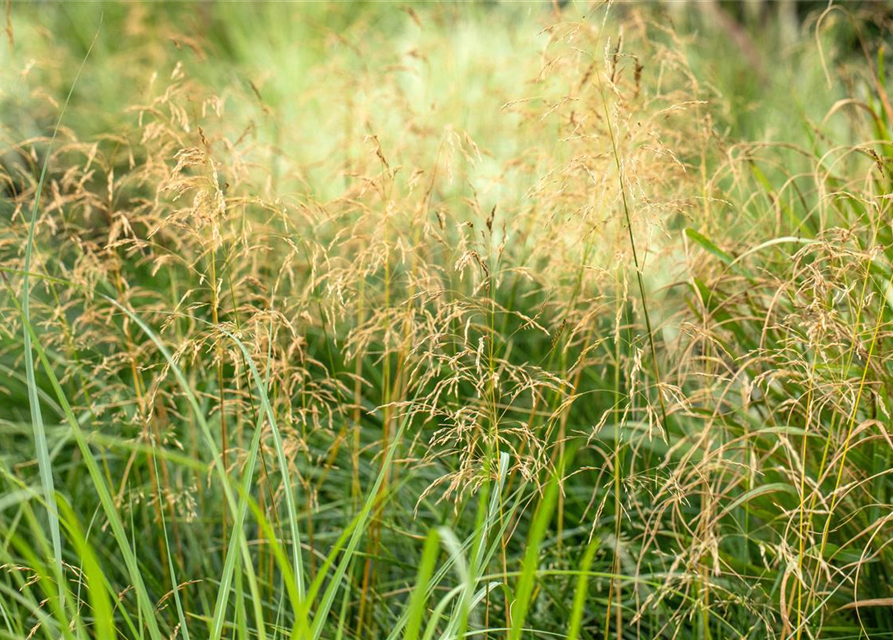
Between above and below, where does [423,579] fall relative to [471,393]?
above

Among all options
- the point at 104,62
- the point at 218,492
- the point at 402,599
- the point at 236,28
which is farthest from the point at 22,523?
the point at 236,28

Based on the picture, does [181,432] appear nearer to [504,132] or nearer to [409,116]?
[409,116]

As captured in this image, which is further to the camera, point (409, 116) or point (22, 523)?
point (409, 116)

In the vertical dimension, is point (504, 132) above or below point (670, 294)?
above

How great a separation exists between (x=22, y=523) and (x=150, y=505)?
0.98ft

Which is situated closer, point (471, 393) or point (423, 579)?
point (423, 579)

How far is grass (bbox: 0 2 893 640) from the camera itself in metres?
1.39

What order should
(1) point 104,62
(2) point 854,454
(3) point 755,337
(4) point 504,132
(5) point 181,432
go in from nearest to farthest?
1. (2) point 854,454
2. (3) point 755,337
3. (5) point 181,432
4. (4) point 504,132
5. (1) point 104,62

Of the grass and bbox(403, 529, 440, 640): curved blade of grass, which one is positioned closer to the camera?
bbox(403, 529, 440, 640): curved blade of grass

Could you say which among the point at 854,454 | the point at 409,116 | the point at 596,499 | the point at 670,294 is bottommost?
the point at 670,294

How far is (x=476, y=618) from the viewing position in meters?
1.82

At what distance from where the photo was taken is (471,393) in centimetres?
268

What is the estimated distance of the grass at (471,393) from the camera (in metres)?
1.39

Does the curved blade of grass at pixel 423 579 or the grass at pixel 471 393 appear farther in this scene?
the grass at pixel 471 393
